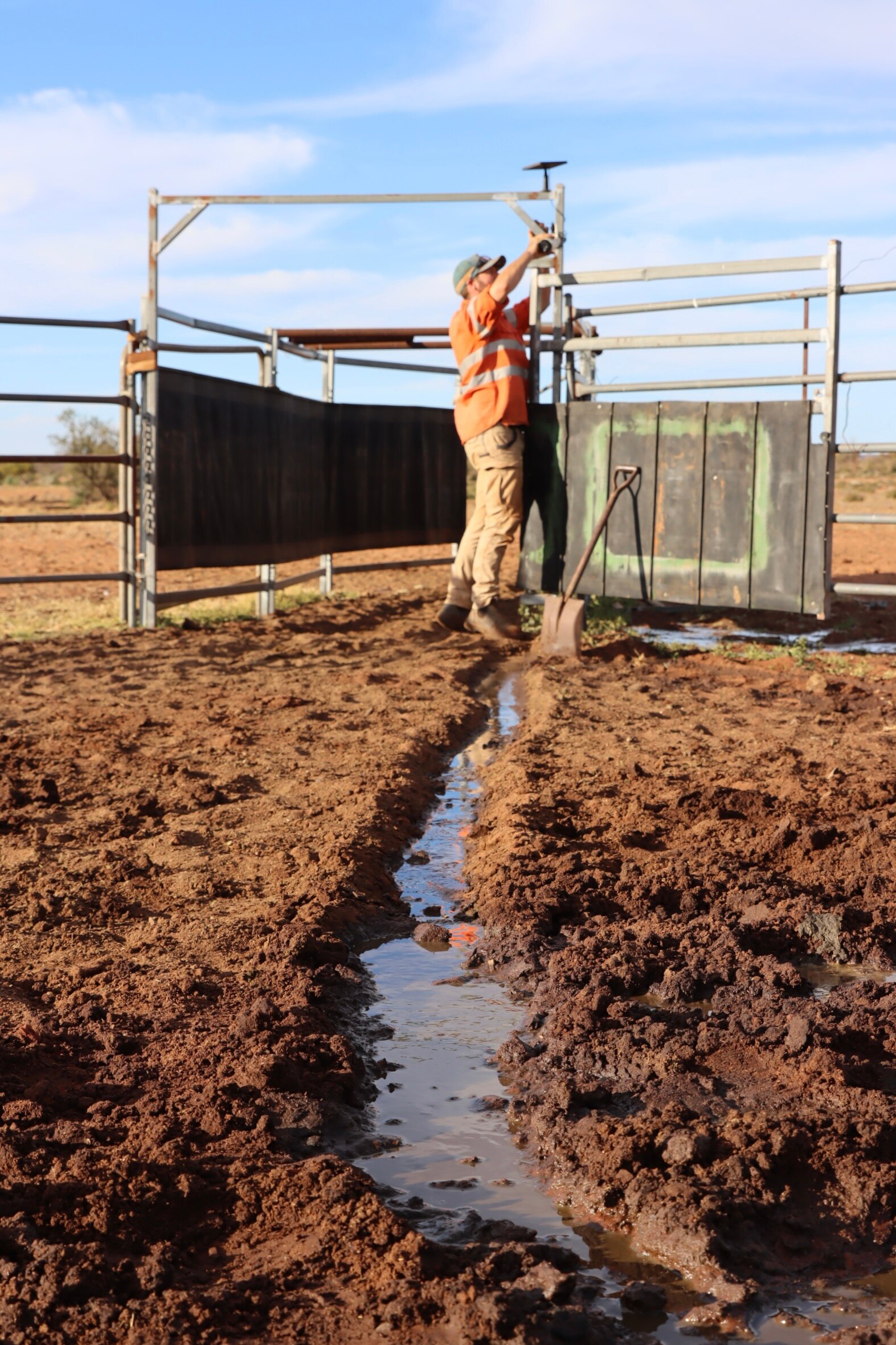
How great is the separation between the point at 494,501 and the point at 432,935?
18.4ft

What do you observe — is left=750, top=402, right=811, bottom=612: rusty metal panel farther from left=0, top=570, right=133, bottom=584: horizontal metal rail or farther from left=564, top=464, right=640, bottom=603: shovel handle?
left=0, top=570, right=133, bottom=584: horizontal metal rail

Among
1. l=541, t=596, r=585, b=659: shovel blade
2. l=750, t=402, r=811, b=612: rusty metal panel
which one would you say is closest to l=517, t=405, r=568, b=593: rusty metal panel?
l=541, t=596, r=585, b=659: shovel blade

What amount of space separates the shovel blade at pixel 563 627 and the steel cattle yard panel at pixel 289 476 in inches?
102

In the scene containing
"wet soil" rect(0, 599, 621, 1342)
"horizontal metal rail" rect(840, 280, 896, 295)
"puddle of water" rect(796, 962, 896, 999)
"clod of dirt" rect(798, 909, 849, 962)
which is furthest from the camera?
"horizontal metal rail" rect(840, 280, 896, 295)

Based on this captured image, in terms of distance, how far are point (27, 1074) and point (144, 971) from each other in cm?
60

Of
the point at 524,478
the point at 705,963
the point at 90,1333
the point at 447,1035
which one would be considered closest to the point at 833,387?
the point at 524,478

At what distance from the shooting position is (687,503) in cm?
848

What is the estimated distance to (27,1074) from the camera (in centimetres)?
273

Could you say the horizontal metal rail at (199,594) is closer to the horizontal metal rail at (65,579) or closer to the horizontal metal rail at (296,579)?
the horizontal metal rail at (296,579)

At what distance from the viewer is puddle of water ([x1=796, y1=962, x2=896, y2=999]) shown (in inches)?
133

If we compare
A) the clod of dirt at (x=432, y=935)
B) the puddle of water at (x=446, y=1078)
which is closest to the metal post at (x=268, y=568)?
the puddle of water at (x=446, y=1078)

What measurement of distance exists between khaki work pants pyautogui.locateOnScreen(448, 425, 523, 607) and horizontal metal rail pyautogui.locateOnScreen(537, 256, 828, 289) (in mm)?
1127

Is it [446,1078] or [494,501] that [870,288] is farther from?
[446,1078]

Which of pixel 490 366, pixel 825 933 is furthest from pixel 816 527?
pixel 825 933
